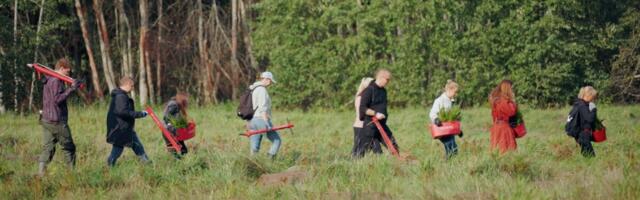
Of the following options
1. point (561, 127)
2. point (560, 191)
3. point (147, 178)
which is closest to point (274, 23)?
point (561, 127)

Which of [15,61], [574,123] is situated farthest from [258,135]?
[15,61]

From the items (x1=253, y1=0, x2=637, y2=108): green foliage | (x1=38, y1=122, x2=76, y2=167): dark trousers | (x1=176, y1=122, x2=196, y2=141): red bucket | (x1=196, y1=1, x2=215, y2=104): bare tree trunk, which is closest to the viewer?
(x1=38, y1=122, x2=76, y2=167): dark trousers

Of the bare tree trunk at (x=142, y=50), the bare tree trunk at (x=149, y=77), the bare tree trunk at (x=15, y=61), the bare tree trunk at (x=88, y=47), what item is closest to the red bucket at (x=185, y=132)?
the bare tree trunk at (x=15, y=61)

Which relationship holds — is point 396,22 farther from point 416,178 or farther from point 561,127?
point 416,178

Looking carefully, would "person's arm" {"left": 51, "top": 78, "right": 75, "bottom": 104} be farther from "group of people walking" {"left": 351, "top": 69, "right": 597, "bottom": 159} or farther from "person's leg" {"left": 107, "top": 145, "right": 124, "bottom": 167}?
"group of people walking" {"left": 351, "top": 69, "right": 597, "bottom": 159}

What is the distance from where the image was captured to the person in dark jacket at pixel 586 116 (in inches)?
566

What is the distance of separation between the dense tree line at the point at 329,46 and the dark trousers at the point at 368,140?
1337cm

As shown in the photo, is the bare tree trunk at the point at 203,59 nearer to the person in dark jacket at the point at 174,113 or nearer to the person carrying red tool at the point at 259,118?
the person in dark jacket at the point at 174,113

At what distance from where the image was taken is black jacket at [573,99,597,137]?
47.0ft

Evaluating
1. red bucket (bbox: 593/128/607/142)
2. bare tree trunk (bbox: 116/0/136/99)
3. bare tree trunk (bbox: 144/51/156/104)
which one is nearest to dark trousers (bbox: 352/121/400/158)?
red bucket (bbox: 593/128/607/142)

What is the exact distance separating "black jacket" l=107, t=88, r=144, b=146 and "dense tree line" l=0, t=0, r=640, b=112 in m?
15.0

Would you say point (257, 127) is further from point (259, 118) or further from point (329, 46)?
point (329, 46)

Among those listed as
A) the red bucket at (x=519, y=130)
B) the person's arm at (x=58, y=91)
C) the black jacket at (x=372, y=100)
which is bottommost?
the red bucket at (x=519, y=130)

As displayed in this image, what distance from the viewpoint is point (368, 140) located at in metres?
14.6
